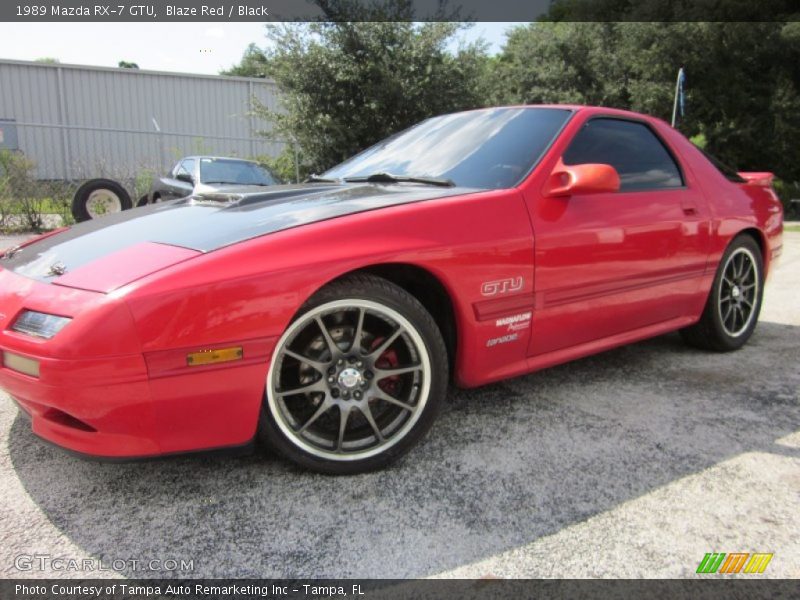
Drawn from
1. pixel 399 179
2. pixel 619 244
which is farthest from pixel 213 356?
pixel 619 244

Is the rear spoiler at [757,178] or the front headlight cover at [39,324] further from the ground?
the rear spoiler at [757,178]

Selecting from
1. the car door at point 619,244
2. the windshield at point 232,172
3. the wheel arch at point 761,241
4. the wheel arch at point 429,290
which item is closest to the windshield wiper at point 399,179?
the car door at point 619,244

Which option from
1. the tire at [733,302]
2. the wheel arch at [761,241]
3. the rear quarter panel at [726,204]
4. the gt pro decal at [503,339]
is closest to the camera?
the gt pro decal at [503,339]

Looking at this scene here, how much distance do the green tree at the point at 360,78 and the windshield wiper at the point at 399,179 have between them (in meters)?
9.30

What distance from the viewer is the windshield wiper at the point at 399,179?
2477 mm

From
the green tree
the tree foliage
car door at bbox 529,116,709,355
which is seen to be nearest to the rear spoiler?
car door at bbox 529,116,709,355

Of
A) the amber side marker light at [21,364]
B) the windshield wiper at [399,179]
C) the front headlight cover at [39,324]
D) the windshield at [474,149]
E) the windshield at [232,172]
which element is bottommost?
the amber side marker light at [21,364]

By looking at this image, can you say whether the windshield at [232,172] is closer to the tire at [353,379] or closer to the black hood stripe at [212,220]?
the black hood stripe at [212,220]

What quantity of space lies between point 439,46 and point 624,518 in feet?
38.0

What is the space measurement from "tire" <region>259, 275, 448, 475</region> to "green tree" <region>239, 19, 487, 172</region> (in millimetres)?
10206

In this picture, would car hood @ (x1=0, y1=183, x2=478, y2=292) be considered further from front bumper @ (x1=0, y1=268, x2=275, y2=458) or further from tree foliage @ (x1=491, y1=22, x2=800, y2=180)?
tree foliage @ (x1=491, y1=22, x2=800, y2=180)

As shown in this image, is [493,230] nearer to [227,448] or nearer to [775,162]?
[227,448]

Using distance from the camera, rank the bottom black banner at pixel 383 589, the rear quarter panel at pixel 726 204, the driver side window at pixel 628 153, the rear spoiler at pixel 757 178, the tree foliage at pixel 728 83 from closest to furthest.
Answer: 1. the bottom black banner at pixel 383 589
2. the driver side window at pixel 628 153
3. the rear quarter panel at pixel 726 204
4. the rear spoiler at pixel 757 178
5. the tree foliage at pixel 728 83

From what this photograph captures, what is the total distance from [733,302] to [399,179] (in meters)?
2.23
